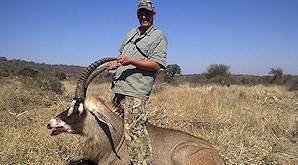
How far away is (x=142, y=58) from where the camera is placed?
6.37 m

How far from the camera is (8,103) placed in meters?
14.5

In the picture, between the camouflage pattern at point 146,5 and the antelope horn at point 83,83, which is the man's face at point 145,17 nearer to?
the camouflage pattern at point 146,5

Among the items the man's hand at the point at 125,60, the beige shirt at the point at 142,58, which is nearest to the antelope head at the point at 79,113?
the man's hand at the point at 125,60

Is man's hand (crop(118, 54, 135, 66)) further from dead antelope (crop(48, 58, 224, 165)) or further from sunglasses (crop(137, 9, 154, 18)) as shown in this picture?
sunglasses (crop(137, 9, 154, 18))

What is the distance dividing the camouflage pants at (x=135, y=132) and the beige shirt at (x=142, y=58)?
5.9 inches

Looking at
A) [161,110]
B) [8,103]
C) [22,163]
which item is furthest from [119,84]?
[8,103]

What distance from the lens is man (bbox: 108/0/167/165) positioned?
629cm

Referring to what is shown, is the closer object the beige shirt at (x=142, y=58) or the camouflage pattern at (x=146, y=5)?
the camouflage pattern at (x=146, y=5)

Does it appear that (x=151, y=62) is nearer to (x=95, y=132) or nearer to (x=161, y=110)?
(x=95, y=132)

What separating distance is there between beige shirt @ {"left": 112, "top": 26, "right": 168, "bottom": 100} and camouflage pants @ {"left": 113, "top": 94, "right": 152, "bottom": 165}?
0.15 m

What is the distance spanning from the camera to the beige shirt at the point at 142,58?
6.29 metres

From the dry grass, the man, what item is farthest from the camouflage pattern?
the dry grass

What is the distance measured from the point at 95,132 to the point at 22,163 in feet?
6.20

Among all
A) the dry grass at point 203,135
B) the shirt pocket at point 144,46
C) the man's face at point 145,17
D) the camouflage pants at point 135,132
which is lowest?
the dry grass at point 203,135
